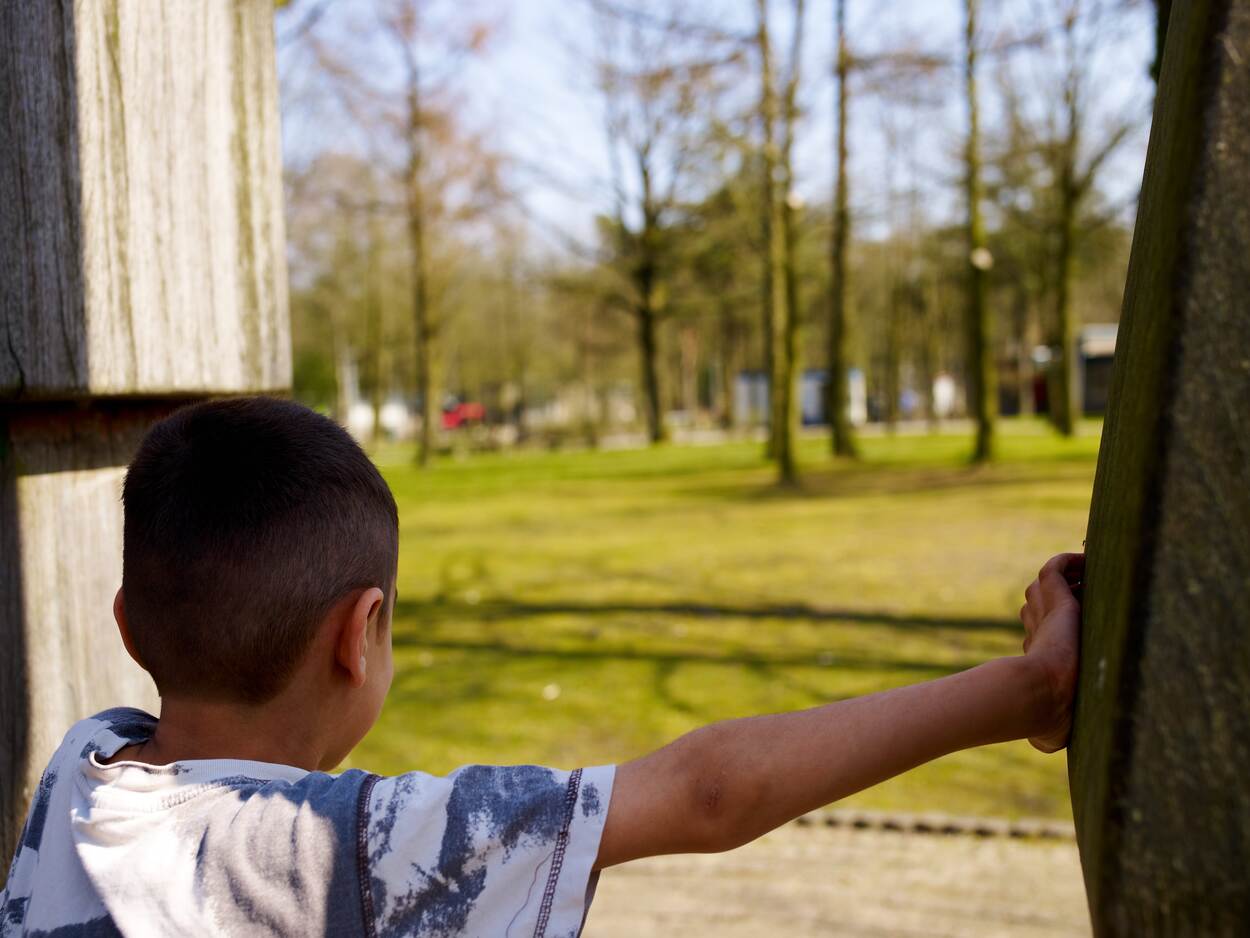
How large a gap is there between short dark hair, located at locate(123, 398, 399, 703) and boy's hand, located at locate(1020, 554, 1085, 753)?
63 centimetres

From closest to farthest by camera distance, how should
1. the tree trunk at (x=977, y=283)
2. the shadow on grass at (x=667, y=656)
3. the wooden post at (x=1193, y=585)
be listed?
the wooden post at (x=1193, y=585) < the shadow on grass at (x=667, y=656) < the tree trunk at (x=977, y=283)

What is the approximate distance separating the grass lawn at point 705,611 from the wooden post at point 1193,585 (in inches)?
171

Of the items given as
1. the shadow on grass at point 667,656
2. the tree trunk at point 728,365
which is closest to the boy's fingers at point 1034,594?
the shadow on grass at point 667,656

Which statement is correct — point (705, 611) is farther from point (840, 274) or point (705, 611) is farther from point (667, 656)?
point (840, 274)

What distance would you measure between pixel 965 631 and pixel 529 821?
714 centimetres

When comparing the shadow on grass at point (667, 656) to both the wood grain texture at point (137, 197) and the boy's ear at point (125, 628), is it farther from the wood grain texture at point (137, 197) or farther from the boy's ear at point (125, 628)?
the boy's ear at point (125, 628)

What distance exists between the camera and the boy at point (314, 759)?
956 mm

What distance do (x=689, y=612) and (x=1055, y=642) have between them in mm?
7926

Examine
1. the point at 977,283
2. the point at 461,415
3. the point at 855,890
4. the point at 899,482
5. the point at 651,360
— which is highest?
the point at 977,283

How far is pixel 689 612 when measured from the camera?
8.75 m

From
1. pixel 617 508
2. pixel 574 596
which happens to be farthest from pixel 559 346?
pixel 574 596

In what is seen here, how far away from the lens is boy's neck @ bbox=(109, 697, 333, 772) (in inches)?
45.6

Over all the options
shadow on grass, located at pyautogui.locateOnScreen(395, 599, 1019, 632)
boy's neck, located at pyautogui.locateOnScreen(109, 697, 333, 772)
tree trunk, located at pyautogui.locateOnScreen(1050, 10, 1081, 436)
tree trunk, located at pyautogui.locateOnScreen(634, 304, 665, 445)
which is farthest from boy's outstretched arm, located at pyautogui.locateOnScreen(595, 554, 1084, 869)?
tree trunk, located at pyautogui.locateOnScreen(634, 304, 665, 445)

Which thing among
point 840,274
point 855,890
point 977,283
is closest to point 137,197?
point 855,890
